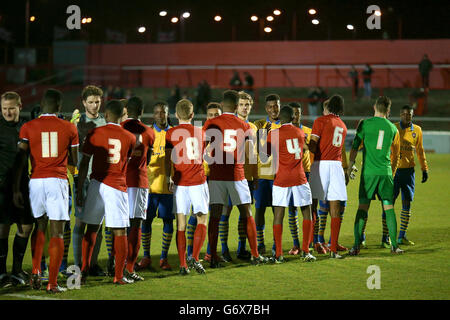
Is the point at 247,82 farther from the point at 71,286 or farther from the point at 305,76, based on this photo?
the point at 71,286

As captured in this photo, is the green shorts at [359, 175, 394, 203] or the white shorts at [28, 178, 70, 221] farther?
the green shorts at [359, 175, 394, 203]

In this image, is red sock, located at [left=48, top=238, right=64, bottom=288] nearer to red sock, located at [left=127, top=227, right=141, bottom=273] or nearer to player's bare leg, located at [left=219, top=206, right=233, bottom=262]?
red sock, located at [left=127, top=227, right=141, bottom=273]

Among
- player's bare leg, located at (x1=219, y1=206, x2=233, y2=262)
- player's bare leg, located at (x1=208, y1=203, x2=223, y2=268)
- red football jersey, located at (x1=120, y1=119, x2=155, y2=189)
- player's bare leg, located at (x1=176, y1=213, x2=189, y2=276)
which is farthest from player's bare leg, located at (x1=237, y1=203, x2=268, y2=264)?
red football jersey, located at (x1=120, y1=119, x2=155, y2=189)

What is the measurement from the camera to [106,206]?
25.3 feet

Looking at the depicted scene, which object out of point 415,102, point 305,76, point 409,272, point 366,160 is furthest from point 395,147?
point 305,76

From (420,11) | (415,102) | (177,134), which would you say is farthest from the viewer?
(420,11)

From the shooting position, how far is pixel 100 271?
8555mm

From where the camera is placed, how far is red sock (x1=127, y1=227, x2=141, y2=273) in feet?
27.0

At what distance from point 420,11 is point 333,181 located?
102 feet

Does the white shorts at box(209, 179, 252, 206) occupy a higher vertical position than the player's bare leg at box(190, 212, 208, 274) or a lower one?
higher

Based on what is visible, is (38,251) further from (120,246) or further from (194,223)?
(194,223)

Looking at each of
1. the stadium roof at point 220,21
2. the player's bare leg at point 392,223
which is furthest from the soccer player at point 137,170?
the stadium roof at point 220,21

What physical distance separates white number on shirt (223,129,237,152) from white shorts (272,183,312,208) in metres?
0.90

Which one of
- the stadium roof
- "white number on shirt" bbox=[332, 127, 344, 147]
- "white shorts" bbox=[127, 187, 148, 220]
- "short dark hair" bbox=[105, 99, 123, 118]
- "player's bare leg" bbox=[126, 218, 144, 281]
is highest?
the stadium roof
